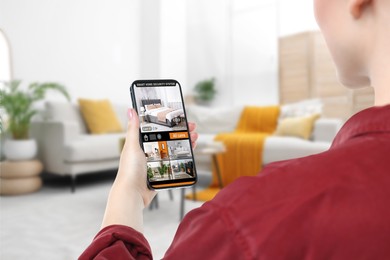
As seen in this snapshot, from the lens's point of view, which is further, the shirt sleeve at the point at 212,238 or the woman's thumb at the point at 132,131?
the woman's thumb at the point at 132,131

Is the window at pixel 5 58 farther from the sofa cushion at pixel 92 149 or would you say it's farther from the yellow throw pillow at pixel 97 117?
the sofa cushion at pixel 92 149

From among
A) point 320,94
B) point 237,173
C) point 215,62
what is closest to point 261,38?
point 215,62

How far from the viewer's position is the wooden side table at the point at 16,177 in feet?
11.1

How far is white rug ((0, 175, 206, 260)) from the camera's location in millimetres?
2025

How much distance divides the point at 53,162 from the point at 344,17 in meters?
3.69

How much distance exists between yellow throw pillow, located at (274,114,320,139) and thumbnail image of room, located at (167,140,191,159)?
2866 millimetres

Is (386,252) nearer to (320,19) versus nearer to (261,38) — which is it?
(320,19)

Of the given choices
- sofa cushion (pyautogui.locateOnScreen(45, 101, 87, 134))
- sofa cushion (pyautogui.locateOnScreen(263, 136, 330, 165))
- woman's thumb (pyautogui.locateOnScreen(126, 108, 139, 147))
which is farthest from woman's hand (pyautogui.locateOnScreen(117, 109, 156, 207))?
sofa cushion (pyautogui.locateOnScreen(45, 101, 87, 134))

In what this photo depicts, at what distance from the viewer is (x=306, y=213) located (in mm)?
243

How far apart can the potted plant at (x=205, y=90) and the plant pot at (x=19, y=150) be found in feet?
10.9

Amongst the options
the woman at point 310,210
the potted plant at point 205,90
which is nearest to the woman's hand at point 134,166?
the woman at point 310,210

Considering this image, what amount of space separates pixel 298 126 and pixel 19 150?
8.04 ft

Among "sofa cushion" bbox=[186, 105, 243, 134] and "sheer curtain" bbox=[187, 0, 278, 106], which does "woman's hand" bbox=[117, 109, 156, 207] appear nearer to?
"sofa cushion" bbox=[186, 105, 243, 134]

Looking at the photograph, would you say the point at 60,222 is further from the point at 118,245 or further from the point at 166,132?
the point at 118,245
